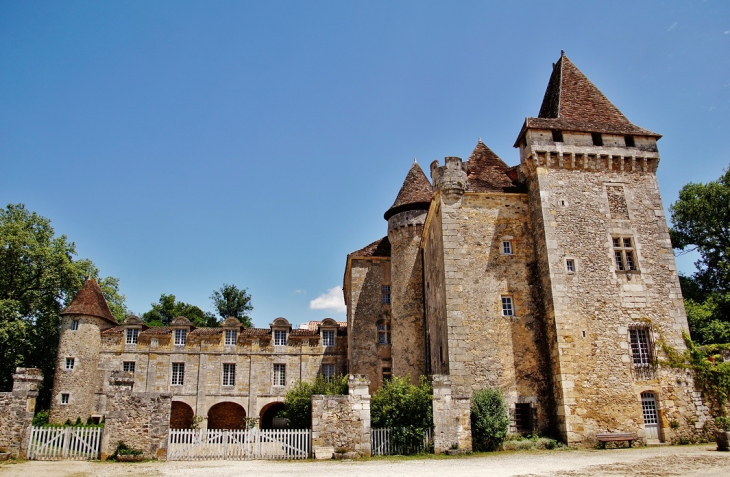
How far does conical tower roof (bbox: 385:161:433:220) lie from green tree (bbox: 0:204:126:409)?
2168 centimetres

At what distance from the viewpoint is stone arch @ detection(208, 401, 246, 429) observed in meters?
34.1

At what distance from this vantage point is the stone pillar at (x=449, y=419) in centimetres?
1669

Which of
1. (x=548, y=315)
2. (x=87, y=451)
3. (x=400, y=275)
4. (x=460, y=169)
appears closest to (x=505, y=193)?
(x=460, y=169)

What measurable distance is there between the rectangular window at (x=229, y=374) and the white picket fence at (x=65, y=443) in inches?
683

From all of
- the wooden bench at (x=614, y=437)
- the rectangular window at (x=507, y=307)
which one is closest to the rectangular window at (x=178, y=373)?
the rectangular window at (x=507, y=307)

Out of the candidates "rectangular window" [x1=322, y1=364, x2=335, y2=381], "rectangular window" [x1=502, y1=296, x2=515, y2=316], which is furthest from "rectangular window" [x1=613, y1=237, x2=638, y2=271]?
"rectangular window" [x1=322, y1=364, x2=335, y2=381]

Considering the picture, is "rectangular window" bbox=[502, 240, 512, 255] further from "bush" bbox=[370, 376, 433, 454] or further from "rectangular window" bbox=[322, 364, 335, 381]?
"rectangular window" bbox=[322, 364, 335, 381]

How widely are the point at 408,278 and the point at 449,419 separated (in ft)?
37.3

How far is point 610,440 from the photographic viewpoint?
1733 centimetres

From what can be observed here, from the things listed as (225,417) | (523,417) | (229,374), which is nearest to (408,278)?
(523,417)

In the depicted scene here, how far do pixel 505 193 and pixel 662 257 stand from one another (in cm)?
635

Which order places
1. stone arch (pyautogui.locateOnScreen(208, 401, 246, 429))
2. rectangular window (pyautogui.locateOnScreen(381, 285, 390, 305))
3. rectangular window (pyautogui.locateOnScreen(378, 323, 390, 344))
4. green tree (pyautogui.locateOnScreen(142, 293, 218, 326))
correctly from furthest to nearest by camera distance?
green tree (pyautogui.locateOnScreen(142, 293, 218, 326)), stone arch (pyautogui.locateOnScreen(208, 401, 246, 429)), rectangular window (pyautogui.locateOnScreen(381, 285, 390, 305)), rectangular window (pyautogui.locateOnScreen(378, 323, 390, 344))

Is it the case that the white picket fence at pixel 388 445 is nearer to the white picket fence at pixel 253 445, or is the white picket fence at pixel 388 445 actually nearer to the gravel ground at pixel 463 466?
the gravel ground at pixel 463 466

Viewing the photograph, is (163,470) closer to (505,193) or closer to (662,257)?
(505,193)
